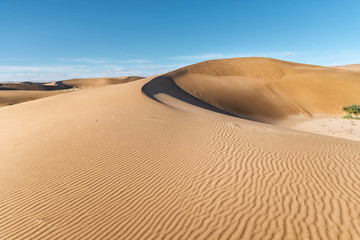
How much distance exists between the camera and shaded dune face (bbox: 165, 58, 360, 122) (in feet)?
72.8

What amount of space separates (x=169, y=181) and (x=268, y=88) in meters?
26.6

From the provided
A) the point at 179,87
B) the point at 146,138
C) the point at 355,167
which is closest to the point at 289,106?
the point at 179,87

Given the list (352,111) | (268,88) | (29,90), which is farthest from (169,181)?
(29,90)

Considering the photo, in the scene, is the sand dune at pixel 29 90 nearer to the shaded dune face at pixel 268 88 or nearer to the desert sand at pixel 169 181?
the shaded dune face at pixel 268 88

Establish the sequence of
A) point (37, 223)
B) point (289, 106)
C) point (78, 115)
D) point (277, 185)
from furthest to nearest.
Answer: point (289, 106) → point (78, 115) → point (277, 185) → point (37, 223)

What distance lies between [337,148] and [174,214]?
6753mm

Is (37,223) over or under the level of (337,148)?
under

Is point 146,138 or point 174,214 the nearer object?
point 174,214

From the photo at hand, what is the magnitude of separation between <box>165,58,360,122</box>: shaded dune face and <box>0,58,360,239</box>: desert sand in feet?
44.6

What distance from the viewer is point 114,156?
19.3 feet

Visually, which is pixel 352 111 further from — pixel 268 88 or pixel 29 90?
pixel 29 90

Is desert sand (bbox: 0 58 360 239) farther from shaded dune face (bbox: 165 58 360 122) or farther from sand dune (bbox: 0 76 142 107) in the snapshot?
sand dune (bbox: 0 76 142 107)

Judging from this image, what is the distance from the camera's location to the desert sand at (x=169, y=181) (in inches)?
130

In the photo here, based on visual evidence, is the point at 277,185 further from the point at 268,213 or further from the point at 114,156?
the point at 114,156
